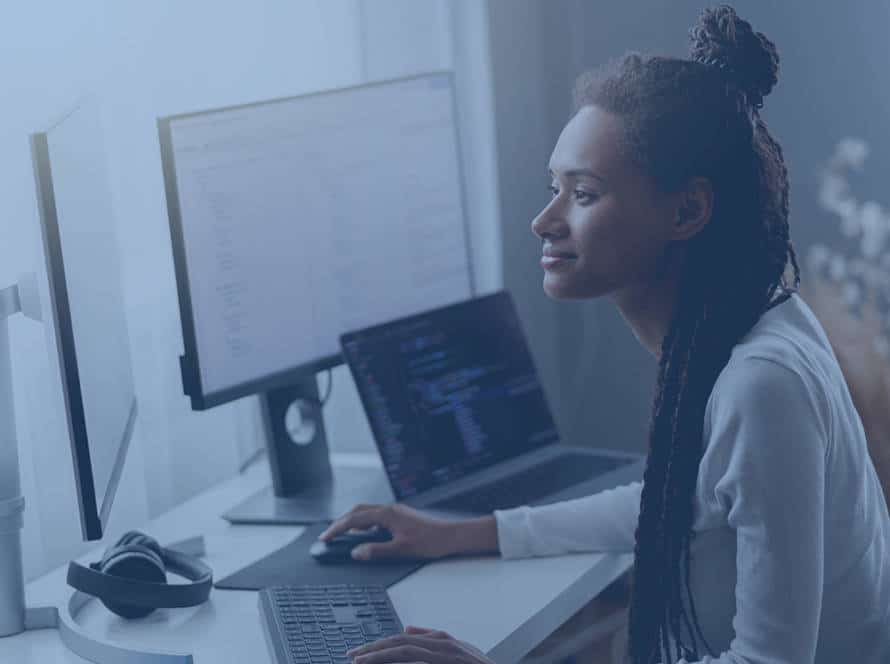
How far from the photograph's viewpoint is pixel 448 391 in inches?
65.4

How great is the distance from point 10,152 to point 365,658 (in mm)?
752

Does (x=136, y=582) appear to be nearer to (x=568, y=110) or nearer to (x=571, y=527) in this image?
(x=571, y=527)

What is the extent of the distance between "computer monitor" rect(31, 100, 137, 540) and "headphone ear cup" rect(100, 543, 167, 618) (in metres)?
0.08

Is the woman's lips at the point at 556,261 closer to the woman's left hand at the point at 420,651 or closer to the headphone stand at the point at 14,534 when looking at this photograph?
the woman's left hand at the point at 420,651

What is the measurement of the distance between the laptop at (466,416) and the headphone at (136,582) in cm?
35

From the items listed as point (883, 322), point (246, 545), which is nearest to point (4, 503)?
point (246, 545)

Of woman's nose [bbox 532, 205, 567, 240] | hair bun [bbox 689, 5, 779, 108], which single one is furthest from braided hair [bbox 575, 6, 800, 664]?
woman's nose [bbox 532, 205, 567, 240]

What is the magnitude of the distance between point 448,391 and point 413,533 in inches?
11.5

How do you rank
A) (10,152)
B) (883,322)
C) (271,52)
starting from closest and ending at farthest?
1. (10,152)
2. (271,52)
3. (883,322)

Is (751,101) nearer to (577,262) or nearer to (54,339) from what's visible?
(577,262)

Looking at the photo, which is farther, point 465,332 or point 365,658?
point 465,332

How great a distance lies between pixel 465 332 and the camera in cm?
172

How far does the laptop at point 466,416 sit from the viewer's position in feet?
5.22

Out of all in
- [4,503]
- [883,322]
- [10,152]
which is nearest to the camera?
[4,503]
